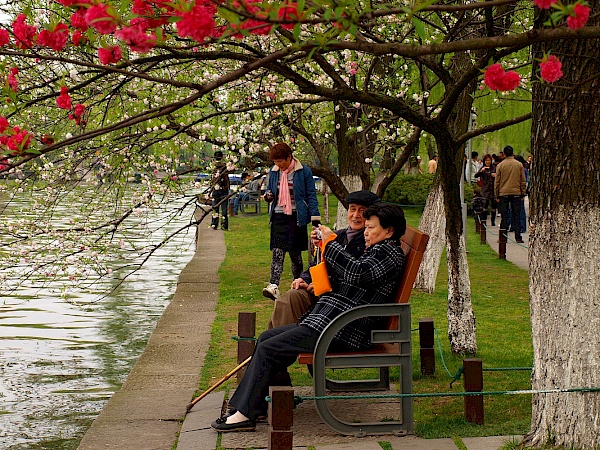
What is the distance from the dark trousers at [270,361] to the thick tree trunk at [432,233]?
7.23m

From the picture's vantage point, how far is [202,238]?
24.7m

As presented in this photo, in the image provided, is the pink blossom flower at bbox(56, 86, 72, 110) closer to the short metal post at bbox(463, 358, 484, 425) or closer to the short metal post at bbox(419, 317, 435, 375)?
the short metal post at bbox(463, 358, 484, 425)

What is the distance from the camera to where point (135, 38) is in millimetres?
4301

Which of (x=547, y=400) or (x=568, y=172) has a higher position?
(x=568, y=172)

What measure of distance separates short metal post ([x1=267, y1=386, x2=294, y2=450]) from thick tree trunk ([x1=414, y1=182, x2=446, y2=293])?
27.3ft

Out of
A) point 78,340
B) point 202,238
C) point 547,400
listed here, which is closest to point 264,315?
point 78,340

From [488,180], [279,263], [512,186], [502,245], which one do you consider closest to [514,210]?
[512,186]

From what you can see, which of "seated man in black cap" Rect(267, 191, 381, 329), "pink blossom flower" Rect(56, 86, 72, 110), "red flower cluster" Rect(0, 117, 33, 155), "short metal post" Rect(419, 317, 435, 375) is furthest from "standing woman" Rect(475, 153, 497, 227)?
"red flower cluster" Rect(0, 117, 33, 155)

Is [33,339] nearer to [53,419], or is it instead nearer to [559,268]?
[53,419]

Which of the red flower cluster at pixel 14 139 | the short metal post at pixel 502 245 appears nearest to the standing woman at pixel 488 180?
the short metal post at pixel 502 245

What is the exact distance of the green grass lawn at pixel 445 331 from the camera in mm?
6914

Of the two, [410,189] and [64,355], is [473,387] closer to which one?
[64,355]

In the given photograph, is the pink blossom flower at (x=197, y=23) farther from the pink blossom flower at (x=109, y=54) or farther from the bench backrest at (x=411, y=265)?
the bench backrest at (x=411, y=265)

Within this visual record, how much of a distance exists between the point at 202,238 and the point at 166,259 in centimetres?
461
